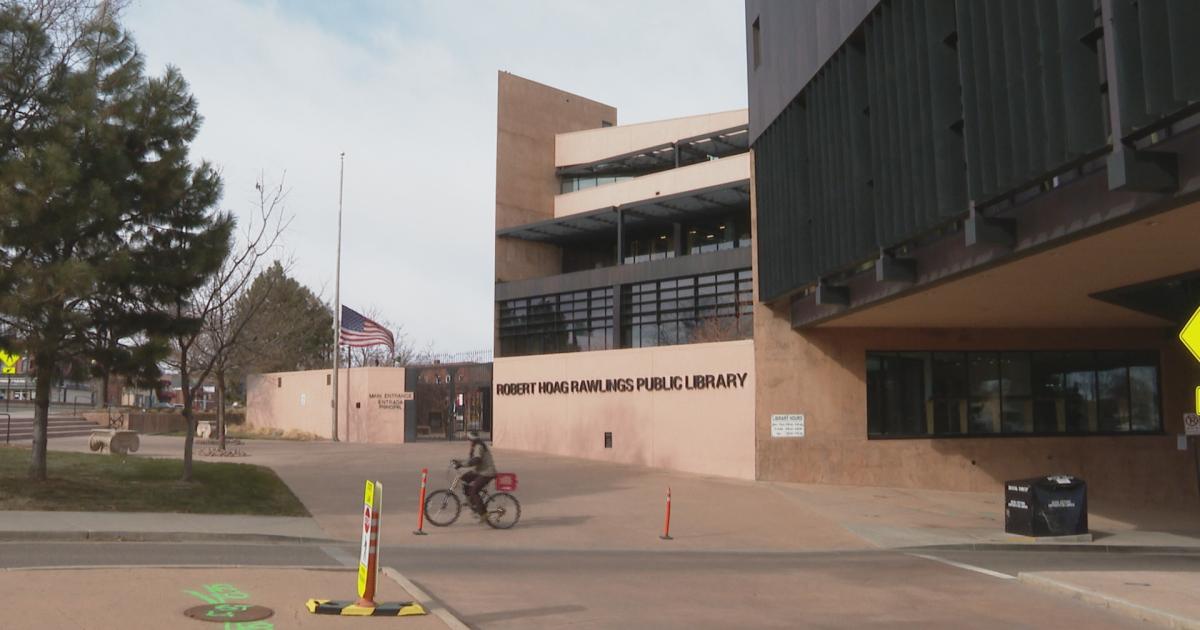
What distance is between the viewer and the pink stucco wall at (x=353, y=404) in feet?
143

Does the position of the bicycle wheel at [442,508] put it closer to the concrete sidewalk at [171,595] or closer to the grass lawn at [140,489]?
the grass lawn at [140,489]

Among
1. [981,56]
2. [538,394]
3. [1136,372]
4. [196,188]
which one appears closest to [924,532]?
[981,56]

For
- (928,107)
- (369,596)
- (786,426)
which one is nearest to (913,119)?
(928,107)

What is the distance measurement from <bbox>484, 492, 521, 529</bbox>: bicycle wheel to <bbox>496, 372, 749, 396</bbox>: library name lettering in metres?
9.98

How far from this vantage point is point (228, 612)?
28.9 feet

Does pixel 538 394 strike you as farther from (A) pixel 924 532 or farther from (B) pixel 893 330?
(A) pixel 924 532

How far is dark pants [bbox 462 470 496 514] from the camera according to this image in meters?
17.2

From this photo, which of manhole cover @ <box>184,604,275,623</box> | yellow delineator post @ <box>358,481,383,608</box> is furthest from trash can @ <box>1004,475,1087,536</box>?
manhole cover @ <box>184,604,275,623</box>

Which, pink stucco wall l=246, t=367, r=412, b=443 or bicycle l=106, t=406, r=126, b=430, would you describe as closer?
pink stucco wall l=246, t=367, r=412, b=443

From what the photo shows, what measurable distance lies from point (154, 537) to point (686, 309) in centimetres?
2276

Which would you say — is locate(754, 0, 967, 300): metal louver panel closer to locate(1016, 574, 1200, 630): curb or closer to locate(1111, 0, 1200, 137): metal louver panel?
locate(1111, 0, 1200, 137): metal louver panel

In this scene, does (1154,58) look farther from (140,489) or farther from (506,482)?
(140,489)

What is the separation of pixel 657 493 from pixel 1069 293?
9697mm

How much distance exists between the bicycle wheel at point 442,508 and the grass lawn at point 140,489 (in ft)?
8.73
